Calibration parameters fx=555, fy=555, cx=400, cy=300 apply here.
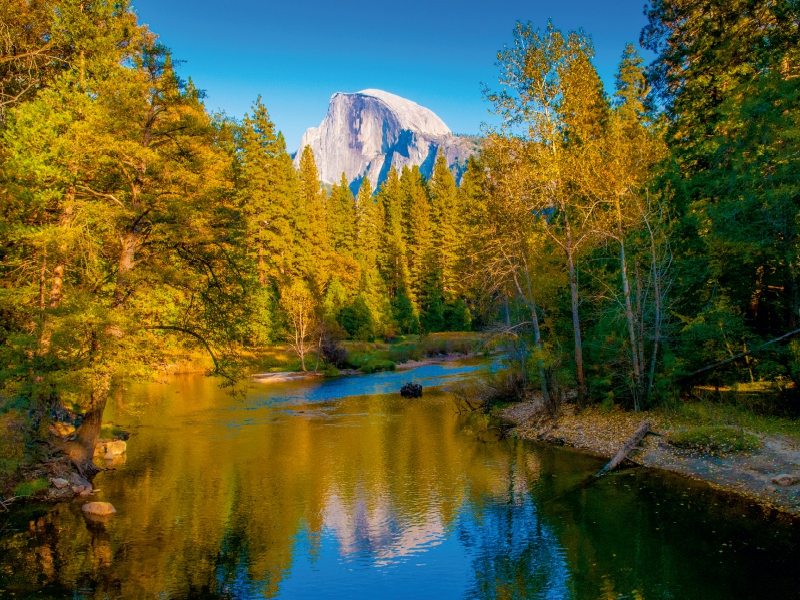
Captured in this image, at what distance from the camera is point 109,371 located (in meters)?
15.1

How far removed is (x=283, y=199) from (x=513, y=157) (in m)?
35.0

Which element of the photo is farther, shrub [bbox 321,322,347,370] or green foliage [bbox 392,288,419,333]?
green foliage [bbox 392,288,419,333]

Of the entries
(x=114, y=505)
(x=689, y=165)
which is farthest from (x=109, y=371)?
(x=689, y=165)

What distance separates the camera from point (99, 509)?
46.2 feet

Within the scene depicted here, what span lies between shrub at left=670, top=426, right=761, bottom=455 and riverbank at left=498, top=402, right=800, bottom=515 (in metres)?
0.17

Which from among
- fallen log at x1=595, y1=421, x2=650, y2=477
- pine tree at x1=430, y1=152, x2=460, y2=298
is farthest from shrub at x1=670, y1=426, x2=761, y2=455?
pine tree at x1=430, y1=152, x2=460, y2=298

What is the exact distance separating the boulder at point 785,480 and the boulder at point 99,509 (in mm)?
16687

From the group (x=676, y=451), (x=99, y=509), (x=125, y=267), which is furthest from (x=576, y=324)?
(x=99, y=509)

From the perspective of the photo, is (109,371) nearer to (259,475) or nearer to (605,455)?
(259,475)

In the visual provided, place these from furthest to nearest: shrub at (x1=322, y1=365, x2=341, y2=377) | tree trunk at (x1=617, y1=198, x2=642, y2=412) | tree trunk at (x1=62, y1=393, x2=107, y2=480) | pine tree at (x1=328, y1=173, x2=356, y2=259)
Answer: pine tree at (x1=328, y1=173, x2=356, y2=259), shrub at (x1=322, y1=365, x2=341, y2=377), tree trunk at (x1=617, y1=198, x2=642, y2=412), tree trunk at (x1=62, y1=393, x2=107, y2=480)

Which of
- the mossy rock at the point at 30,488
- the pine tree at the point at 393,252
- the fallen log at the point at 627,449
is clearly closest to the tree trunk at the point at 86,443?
the mossy rock at the point at 30,488

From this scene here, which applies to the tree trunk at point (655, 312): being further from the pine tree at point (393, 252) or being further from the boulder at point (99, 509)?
the pine tree at point (393, 252)

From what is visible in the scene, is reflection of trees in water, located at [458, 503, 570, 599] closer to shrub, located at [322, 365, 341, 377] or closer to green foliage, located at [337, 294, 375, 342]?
shrub, located at [322, 365, 341, 377]

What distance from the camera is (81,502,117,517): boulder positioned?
14.0 m
